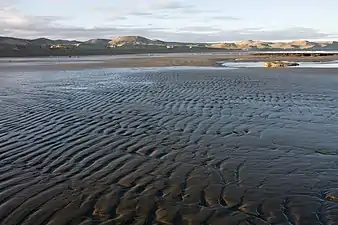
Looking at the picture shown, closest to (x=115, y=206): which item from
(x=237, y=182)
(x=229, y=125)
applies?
(x=237, y=182)

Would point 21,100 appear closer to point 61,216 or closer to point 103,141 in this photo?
point 103,141

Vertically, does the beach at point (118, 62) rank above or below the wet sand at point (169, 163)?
below

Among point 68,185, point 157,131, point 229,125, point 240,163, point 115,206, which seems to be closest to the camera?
point 115,206

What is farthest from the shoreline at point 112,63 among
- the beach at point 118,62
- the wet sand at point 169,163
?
the wet sand at point 169,163

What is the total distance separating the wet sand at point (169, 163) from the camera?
17.9 feet

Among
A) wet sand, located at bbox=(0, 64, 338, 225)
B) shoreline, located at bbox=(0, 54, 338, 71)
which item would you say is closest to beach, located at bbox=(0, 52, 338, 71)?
shoreline, located at bbox=(0, 54, 338, 71)

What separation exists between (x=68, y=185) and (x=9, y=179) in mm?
1058

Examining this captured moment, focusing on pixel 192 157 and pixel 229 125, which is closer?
pixel 192 157

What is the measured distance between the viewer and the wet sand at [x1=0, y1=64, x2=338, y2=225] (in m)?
5.46

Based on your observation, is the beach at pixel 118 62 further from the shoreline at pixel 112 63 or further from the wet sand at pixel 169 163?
the wet sand at pixel 169 163

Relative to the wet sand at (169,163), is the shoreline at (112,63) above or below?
below

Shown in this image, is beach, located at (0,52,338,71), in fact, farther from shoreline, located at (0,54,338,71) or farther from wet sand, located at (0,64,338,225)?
wet sand, located at (0,64,338,225)

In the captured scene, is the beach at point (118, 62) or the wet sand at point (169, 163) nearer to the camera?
the wet sand at point (169, 163)

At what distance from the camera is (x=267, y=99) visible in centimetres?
1638
